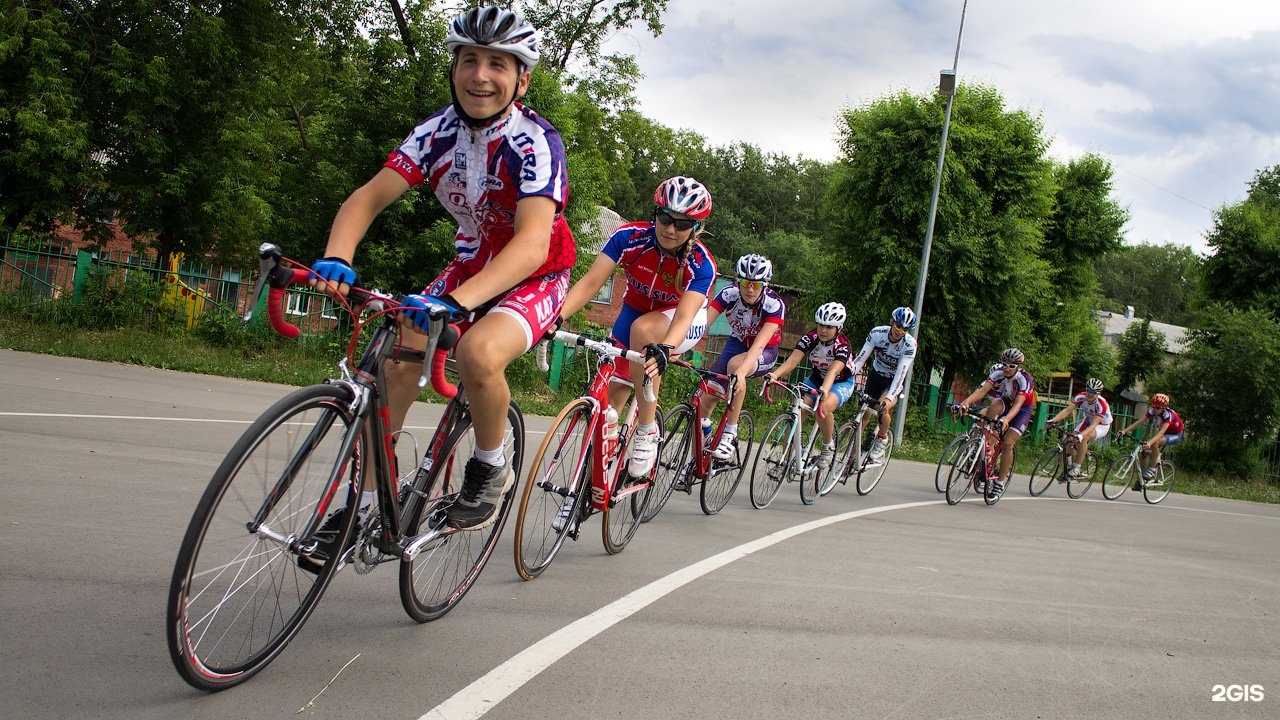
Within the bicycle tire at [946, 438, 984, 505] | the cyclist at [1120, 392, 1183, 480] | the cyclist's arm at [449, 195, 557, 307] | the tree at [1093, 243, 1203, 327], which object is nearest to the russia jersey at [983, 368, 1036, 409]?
the bicycle tire at [946, 438, 984, 505]

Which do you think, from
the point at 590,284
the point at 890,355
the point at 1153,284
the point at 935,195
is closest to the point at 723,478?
the point at 590,284

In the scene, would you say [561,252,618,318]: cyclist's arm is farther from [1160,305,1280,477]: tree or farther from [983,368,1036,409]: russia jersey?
[1160,305,1280,477]: tree

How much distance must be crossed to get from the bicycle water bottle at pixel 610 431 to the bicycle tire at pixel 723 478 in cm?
262

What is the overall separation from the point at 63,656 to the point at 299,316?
15.4m

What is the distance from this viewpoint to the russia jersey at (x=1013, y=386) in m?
12.7

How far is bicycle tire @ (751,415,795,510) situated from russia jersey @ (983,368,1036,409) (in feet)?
14.6

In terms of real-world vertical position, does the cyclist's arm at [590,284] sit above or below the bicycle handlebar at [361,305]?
above

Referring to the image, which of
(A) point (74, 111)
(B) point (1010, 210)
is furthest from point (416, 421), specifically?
(B) point (1010, 210)

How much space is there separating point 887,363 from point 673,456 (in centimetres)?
542

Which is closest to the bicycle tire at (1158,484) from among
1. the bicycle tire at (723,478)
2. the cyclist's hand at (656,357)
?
the bicycle tire at (723,478)

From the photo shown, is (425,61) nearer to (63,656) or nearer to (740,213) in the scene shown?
(63,656)

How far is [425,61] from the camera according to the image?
2245cm

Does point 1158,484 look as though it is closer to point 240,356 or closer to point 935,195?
point 935,195

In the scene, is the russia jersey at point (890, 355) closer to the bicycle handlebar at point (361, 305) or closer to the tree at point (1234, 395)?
the bicycle handlebar at point (361, 305)
